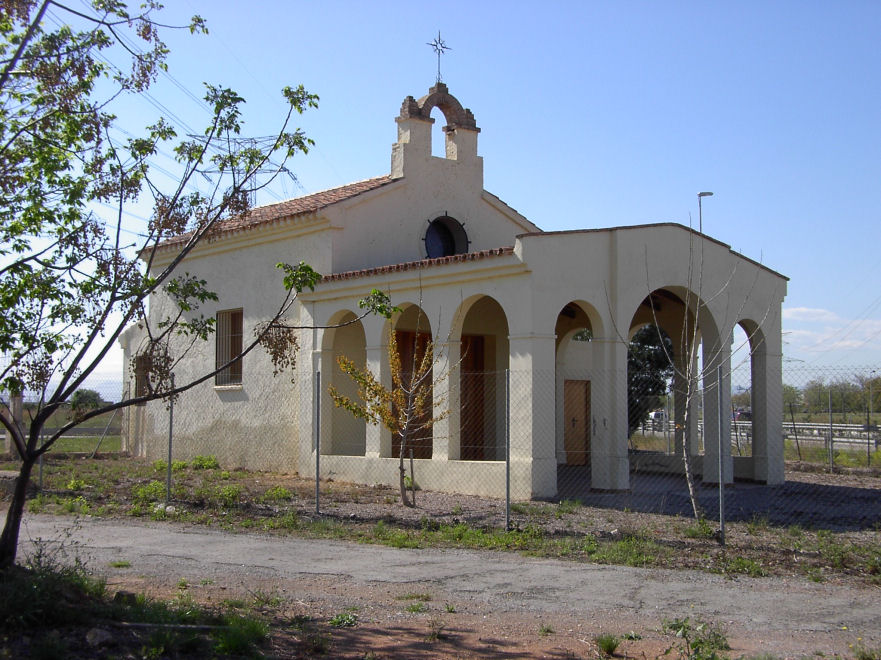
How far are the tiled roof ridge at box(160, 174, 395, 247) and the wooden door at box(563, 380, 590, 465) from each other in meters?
6.39

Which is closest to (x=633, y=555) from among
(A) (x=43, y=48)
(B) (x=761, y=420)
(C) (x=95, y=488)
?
(A) (x=43, y=48)

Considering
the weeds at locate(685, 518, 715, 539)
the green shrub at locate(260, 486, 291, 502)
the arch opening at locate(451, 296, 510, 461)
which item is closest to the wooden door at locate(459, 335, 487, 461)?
the arch opening at locate(451, 296, 510, 461)

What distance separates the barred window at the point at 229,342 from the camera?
66.2ft

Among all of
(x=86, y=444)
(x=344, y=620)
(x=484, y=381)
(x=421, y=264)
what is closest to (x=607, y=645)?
(x=344, y=620)

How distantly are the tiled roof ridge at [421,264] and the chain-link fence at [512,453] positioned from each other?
6.47ft

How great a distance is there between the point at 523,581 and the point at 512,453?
6.12m

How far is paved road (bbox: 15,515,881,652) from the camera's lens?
705 centimetres

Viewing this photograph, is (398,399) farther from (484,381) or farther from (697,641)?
(697,641)

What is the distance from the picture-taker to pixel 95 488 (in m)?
15.1

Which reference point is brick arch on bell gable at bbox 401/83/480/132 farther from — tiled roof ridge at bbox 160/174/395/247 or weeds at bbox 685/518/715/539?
weeds at bbox 685/518/715/539

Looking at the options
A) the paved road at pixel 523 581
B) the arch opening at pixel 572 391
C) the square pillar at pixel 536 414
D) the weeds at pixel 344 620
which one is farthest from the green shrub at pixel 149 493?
the arch opening at pixel 572 391

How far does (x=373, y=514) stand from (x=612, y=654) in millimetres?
6926

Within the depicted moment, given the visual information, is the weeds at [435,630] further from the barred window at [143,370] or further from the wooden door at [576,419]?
the wooden door at [576,419]

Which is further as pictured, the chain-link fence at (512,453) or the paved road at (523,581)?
the chain-link fence at (512,453)
